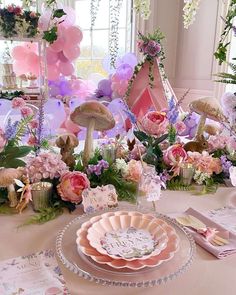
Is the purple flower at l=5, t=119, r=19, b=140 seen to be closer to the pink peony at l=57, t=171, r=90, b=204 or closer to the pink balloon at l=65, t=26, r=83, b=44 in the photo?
the pink peony at l=57, t=171, r=90, b=204

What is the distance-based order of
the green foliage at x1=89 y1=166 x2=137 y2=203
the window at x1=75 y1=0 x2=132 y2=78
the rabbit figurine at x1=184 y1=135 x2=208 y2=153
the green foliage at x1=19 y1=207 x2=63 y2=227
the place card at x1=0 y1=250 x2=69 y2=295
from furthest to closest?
the window at x1=75 y1=0 x2=132 y2=78 → the rabbit figurine at x1=184 y1=135 x2=208 y2=153 → the green foliage at x1=89 y1=166 x2=137 y2=203 → the green foliage at x1=19 y1=207 x2=63 y2=227 → the place card at x1=0 y1=250 x2=69 y2=295

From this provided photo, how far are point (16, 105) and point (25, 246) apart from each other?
631 millimetres

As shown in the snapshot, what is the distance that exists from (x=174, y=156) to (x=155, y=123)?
0.13 metres

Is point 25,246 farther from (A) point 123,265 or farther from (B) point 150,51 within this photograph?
(B) point 150,51

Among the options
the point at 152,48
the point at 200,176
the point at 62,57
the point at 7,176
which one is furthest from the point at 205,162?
the point at 62,57

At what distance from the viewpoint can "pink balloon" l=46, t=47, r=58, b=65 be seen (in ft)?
9.85

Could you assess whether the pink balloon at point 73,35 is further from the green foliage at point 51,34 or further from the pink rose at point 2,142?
the pink rose at point 2,142

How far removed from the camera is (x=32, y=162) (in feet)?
2.98

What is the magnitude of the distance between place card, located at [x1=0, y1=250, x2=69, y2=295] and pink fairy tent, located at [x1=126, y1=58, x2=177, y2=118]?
148 cm

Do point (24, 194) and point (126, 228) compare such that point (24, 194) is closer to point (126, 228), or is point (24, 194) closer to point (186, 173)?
point (126, 228)

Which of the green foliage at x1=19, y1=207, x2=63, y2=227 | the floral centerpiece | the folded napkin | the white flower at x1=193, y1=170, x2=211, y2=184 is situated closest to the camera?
the folded napkin

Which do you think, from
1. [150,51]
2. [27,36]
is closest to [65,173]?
[150,51]

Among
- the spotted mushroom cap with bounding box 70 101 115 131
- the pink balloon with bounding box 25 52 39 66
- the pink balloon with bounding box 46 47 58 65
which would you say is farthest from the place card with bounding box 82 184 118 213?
the pink balloon with bounding box 25 52 39 66

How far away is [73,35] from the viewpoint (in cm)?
293
